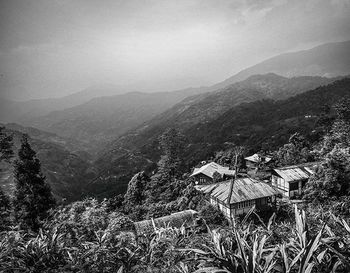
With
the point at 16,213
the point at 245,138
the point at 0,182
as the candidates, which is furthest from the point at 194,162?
the point at 0,182

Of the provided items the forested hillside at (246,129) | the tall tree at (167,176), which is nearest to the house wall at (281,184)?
the tall tree at (167,176)

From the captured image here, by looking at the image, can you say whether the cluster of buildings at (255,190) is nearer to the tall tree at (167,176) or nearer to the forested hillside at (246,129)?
the tall tree at (167,176)

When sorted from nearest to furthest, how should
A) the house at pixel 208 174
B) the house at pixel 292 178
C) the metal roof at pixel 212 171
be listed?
the house at pixel 292 178 → the house at pixel 208 174 → the metal roof at pixel 212 171

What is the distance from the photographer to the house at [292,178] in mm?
32562

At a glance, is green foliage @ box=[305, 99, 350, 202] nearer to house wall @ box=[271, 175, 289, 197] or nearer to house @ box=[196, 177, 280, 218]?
house @ box=[196, 177, 280, 218]

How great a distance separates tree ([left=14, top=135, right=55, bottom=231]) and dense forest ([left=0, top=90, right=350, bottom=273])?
0.10 m

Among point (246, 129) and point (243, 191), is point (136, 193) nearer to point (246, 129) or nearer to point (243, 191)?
point (243, 191)

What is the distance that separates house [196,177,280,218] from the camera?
26.5 meters

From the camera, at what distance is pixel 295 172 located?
33750 mm

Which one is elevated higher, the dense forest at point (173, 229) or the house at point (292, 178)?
the dense forest at point (173, 229)

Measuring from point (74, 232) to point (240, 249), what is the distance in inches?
285

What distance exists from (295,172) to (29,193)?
35.0m

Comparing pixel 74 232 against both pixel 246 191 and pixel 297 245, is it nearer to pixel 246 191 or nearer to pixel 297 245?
pixel 297 245

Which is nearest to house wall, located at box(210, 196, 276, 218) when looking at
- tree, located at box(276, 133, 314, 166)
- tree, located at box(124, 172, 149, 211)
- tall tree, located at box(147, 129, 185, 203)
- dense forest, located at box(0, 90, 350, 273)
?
dense forest, located at box(0, 90, 350, 273)
